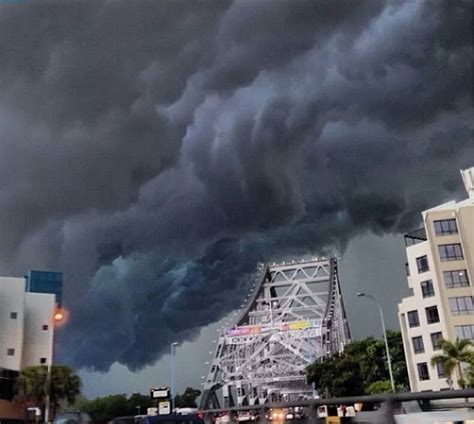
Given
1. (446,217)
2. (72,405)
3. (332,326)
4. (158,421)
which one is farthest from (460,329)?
(158,421)

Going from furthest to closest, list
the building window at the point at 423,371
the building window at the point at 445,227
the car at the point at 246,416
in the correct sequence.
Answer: the building window at the point at 445,227
the building window at the point at 423,371
the car at the point at 246,416

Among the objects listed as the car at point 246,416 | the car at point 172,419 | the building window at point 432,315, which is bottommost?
the car at point 246,416

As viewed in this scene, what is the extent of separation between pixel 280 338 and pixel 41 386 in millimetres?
11362

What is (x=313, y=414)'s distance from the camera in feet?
4.66

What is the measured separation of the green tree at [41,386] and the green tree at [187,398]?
135 centimetres

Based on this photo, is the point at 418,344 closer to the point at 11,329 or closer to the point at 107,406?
the point at 107,406

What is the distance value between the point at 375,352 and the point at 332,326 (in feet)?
8.01

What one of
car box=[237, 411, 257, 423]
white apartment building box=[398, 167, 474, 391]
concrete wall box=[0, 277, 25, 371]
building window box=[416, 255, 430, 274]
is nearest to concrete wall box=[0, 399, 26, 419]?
concrete wall box=[0, 277, 25, 371]

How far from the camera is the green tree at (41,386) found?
486cm

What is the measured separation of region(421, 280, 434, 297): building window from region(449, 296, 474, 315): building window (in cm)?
65

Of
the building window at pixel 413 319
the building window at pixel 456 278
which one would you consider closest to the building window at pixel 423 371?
the building window at pixel 413 319

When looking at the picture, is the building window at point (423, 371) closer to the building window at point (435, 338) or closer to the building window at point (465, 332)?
the building window at point (435, 338)

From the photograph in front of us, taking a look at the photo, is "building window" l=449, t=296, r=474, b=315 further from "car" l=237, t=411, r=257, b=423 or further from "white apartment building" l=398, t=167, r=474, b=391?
"car" l=237, t=411, r=257, b=423

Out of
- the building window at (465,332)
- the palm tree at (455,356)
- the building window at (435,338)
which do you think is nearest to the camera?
the palm tree at (455,356)
